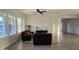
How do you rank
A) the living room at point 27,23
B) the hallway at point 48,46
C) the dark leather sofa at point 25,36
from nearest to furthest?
the hallway at point 48,46 → the living room at point 27,23 → the dark leather sofa at point 25,36

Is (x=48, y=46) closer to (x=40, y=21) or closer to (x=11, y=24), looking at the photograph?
(x=40, y=21)

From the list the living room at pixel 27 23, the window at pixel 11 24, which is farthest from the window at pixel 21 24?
the window at pixel 11 24

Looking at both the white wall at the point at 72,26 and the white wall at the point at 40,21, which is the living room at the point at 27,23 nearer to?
the white wall at the point at 40,21

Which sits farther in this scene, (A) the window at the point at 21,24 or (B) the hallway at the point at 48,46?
(A) the window at the point at 21,24

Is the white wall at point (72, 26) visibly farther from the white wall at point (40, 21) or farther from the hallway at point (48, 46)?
the white wall at point (40, 21)

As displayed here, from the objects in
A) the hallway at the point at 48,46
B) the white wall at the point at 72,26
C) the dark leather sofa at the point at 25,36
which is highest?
the white wall at the point at 72,26

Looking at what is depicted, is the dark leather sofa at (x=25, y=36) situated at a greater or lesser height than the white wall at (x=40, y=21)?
lesser

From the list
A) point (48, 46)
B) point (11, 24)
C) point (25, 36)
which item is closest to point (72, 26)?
point (48, 46)

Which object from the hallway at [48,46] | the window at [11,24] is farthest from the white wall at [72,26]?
the window at [11,24]

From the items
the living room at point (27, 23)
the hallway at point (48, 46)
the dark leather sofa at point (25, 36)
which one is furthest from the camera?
the dark leather sofa at point (25, 36)

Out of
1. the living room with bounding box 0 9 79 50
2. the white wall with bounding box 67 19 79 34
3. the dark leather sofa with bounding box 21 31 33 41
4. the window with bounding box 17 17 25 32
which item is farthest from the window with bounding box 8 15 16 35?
the white wall with bounding box 67 19 79 34
